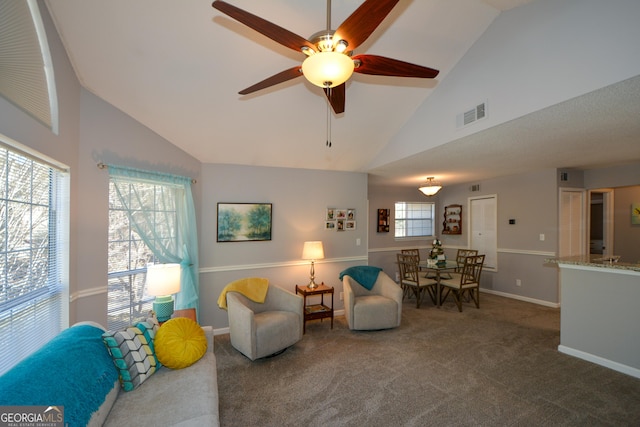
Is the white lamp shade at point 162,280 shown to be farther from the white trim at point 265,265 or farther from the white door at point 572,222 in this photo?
the white door at point 572,222

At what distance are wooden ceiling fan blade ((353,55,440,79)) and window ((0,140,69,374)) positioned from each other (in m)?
2.02

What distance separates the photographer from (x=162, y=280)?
8.86 ft

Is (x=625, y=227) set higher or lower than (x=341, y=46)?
lower

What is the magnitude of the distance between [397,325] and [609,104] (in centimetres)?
320

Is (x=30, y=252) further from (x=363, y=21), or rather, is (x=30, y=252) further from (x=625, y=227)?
(x=625, y=227)

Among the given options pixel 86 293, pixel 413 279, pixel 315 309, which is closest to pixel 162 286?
pixel 86 293

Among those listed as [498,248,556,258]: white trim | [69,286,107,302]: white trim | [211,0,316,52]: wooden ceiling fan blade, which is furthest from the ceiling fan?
[498,248,556,258]: white trim

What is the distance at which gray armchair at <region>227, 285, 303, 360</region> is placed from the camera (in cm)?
304

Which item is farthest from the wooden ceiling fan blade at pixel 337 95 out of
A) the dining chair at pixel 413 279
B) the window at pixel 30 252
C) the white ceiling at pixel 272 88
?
the dining chair at pixel 413 279

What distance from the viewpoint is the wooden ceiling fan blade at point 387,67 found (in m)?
1.66

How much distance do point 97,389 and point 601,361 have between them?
4.40 m

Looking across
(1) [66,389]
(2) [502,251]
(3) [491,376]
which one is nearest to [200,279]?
(1) [66,389]

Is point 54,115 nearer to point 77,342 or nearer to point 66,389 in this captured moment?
point 77,342

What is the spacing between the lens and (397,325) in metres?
4.04
